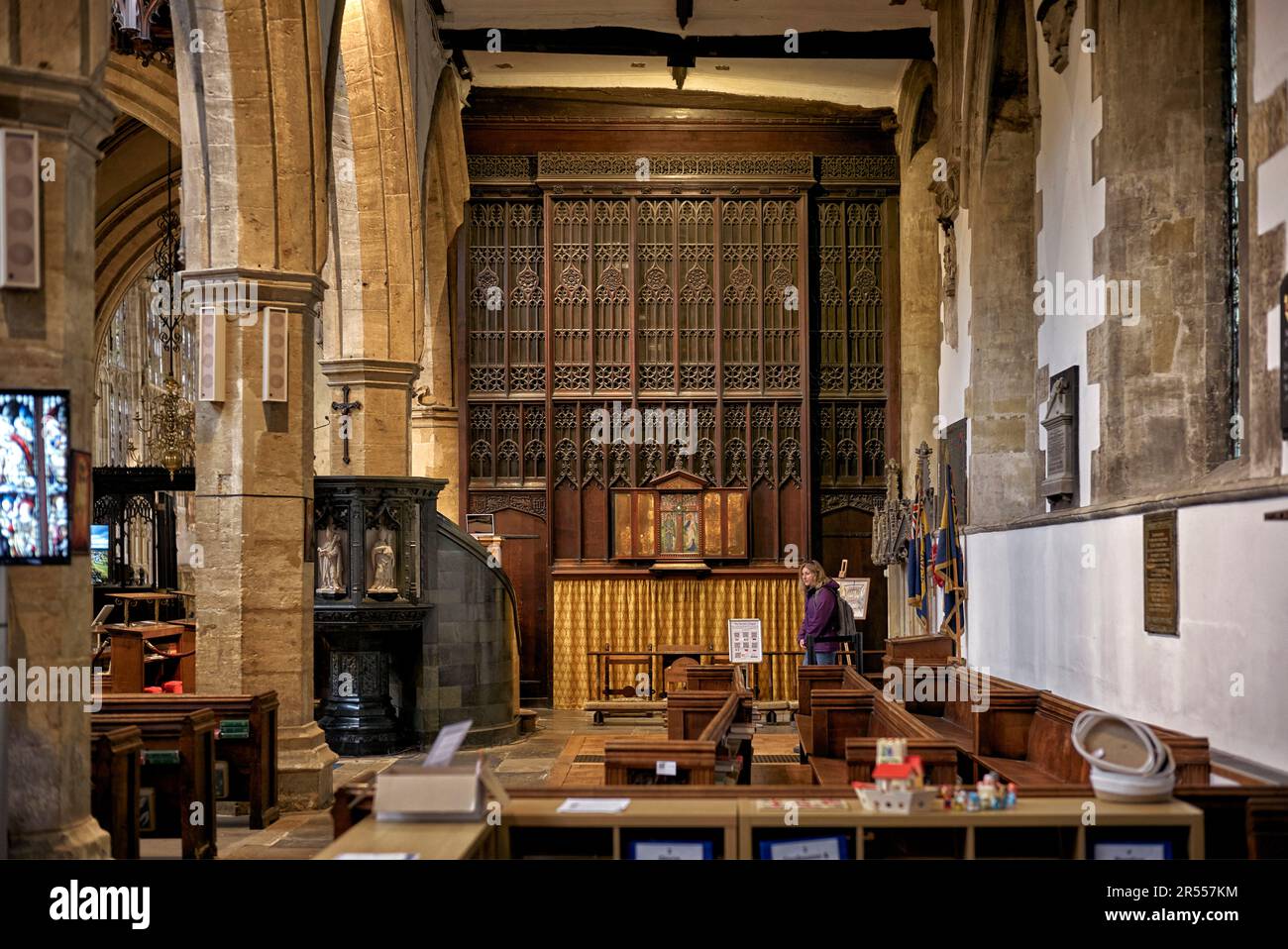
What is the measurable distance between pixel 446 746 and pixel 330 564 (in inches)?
244

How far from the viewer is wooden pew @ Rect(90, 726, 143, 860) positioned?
5.59 meters

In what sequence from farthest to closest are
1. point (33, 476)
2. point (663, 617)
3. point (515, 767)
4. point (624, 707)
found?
point (663, 617) < point (624, 707) < point (515, 767) < point (33, 476)

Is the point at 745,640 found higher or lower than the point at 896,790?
lower

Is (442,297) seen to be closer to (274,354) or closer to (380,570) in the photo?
(380,570)

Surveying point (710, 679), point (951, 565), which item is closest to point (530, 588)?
point (951, 565)

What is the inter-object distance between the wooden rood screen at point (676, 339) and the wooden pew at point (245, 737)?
8093mm

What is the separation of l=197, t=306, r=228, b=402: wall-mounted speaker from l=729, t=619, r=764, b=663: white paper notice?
16.8 feet

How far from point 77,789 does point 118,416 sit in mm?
18696

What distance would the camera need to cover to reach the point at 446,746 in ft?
12.9

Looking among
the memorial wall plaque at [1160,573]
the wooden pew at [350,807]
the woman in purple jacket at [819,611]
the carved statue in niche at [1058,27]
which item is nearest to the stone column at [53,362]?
the wooden pew at [350,807]

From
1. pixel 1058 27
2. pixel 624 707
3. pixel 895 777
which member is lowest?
pixel 624 707

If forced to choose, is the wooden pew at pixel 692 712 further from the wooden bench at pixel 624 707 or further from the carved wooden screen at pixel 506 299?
the carved wooden screen at pixel 506 299

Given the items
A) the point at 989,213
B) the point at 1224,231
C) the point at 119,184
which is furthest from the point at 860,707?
the point at 119,184

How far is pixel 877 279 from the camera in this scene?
15.9 m
